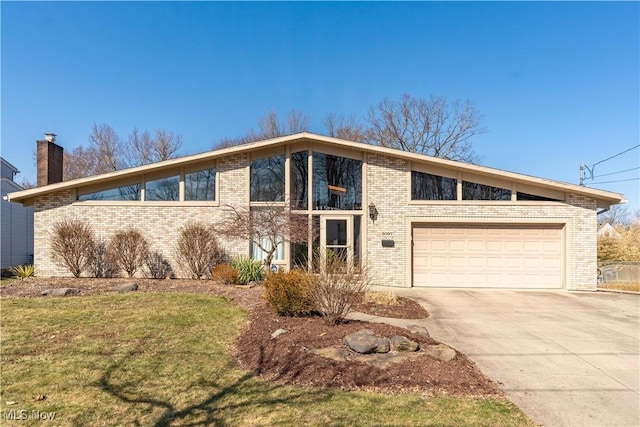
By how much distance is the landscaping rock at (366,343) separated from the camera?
16.1 feet

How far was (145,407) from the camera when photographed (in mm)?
3660

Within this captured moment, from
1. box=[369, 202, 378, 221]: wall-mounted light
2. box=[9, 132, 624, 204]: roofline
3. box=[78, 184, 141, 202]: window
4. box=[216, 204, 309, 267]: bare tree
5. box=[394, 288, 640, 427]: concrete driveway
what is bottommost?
box=[394, 288, 640, 427]: concrete driveway

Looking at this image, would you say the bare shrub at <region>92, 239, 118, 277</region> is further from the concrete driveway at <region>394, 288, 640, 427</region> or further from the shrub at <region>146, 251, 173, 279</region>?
the concrete driveway at <region>394, 288, 640, 427</region>

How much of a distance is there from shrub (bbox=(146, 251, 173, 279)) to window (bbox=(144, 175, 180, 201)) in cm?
192

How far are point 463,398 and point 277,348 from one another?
8.20 feet

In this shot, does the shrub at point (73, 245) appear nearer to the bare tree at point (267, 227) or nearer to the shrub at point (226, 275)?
the bare tree at point (267, 227)

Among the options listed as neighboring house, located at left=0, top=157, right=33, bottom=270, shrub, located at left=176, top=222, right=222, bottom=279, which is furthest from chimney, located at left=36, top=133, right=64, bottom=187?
shrub, located at left=176, top=222, right=222, bottom=279

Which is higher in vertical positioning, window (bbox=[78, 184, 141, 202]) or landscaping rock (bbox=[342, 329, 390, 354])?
window (bbox=[78, 184, 141, 202])

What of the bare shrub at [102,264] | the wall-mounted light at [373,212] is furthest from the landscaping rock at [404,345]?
the bare shrub at [102,264]

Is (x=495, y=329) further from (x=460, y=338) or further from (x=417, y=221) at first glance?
(x=417, y=221)

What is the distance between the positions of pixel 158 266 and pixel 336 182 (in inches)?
268

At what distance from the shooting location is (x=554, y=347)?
232 inches

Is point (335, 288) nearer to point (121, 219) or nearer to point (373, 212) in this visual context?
point (373, 212)

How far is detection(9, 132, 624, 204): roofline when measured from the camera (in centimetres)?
1149
